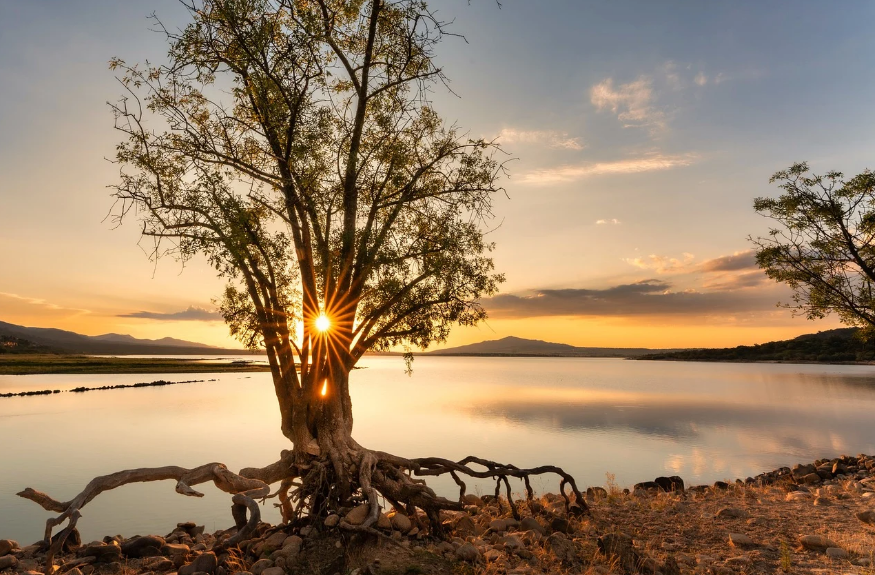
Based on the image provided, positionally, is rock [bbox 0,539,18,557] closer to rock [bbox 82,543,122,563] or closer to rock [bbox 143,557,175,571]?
rock [bbox 82,543,122,563]

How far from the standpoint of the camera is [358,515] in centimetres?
1220

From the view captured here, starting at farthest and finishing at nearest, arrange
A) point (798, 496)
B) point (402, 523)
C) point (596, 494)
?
point (596, 494) → point (798, 496) → point (402, 523)

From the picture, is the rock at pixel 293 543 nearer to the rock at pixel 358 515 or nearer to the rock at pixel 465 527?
the rock at pixel 358 515

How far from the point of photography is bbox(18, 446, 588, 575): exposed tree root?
1251cm

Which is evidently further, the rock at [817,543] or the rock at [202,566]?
the rock at [817,543]

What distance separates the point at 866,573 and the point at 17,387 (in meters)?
84.0

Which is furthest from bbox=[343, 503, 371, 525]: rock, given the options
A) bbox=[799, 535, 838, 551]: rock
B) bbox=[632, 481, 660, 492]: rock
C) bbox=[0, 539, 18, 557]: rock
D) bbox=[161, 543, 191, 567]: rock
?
bbox=[632, 481, 660, 492]: rock

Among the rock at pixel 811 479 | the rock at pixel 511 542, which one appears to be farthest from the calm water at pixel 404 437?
the rock at pixel 511 542

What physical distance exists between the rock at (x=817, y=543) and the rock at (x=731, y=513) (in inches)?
124

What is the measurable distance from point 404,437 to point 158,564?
90.0 ft

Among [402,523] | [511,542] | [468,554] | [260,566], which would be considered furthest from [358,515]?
[511,542]

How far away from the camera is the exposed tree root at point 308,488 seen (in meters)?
12.5

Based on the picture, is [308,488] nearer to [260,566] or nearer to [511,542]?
[260,566]

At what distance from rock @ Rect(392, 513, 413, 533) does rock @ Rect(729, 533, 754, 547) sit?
8.45 m
